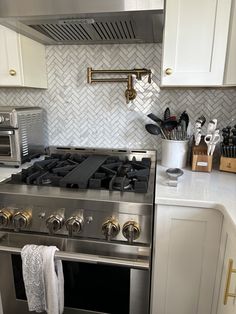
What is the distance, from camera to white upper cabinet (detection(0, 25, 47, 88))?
1.18m

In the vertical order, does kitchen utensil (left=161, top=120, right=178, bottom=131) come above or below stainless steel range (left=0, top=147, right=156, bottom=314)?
above

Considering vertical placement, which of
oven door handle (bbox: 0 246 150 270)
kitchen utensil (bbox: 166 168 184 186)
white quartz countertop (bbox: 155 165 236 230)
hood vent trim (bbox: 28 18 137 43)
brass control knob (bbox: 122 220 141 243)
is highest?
hood vent trim (bbox: 28 18 137 43)

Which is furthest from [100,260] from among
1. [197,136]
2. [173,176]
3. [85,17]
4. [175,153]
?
[85,17]

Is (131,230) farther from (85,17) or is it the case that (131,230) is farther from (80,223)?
(85,17)

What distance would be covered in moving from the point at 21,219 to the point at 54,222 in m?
0.13

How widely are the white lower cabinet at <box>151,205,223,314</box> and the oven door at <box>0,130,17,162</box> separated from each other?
82cm

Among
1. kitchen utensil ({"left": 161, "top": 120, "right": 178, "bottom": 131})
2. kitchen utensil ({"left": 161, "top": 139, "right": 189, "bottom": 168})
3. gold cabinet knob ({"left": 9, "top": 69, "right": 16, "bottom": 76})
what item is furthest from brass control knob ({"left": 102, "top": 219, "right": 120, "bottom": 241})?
gold cabinet knob ({"left": 9, "top": 69, "right": 16, "bottom": 76})

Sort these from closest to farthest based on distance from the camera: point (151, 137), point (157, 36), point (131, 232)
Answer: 1. point (131, 232)
2. point (157, 36)
3. point (151, 137)

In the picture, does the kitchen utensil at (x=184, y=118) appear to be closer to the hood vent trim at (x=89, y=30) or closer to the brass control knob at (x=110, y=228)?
the hood vent trim at (x=89, y=30)

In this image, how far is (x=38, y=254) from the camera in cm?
85

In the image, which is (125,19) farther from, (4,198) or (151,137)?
(4,198)

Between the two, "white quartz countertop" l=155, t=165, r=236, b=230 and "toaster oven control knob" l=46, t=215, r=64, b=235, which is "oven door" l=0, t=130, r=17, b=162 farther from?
"white quartz countertop" l=155, t=165, r=236, b=230

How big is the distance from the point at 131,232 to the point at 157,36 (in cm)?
97

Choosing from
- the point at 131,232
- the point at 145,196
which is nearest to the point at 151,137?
the point at 145,196
